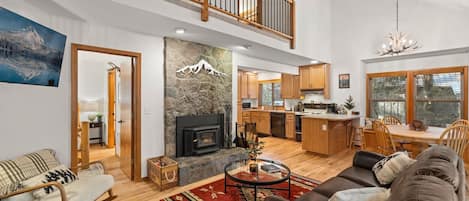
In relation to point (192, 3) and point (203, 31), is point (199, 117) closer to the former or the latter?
point (203, 31)

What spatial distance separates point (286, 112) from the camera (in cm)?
695

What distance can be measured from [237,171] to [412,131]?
116 inches

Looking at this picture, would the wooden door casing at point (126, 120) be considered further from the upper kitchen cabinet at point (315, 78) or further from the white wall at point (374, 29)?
the white wall at point (374, 29)

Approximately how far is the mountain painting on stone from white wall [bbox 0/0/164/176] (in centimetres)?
10

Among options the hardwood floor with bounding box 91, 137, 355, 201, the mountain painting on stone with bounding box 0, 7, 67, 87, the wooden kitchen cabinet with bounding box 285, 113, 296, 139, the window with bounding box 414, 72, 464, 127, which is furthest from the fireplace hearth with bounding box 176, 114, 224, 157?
the window with bounding box 414, 72, 464, 127

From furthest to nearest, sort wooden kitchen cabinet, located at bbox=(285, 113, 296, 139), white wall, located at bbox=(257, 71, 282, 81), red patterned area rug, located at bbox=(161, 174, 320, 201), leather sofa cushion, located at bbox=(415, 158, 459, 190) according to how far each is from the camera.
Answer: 1. white wall, located at bbox=(257, 71, 282, 81)
2. wooden kitchen cabinet, located at bbox=(285, 113, 296, 139)
3. red patterned area rug, located at bbox=(161, 174, 320, 201)
4. leather sofa cushion, located at bbox=(415, 158, 459, 190)

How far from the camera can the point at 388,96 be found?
18.5 feet

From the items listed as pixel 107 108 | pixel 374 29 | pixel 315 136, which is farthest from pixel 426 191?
pixel 107 108

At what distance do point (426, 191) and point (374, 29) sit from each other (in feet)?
17.8

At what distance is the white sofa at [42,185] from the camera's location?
1899mm

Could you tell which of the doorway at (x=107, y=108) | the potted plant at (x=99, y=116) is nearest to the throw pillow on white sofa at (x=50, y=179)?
the doorway at (x=107, y=108)

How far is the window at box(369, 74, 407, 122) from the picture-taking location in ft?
17.7

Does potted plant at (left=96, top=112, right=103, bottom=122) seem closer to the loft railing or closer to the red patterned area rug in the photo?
the red patterned area rug

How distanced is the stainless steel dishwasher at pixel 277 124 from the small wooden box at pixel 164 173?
4336mm
